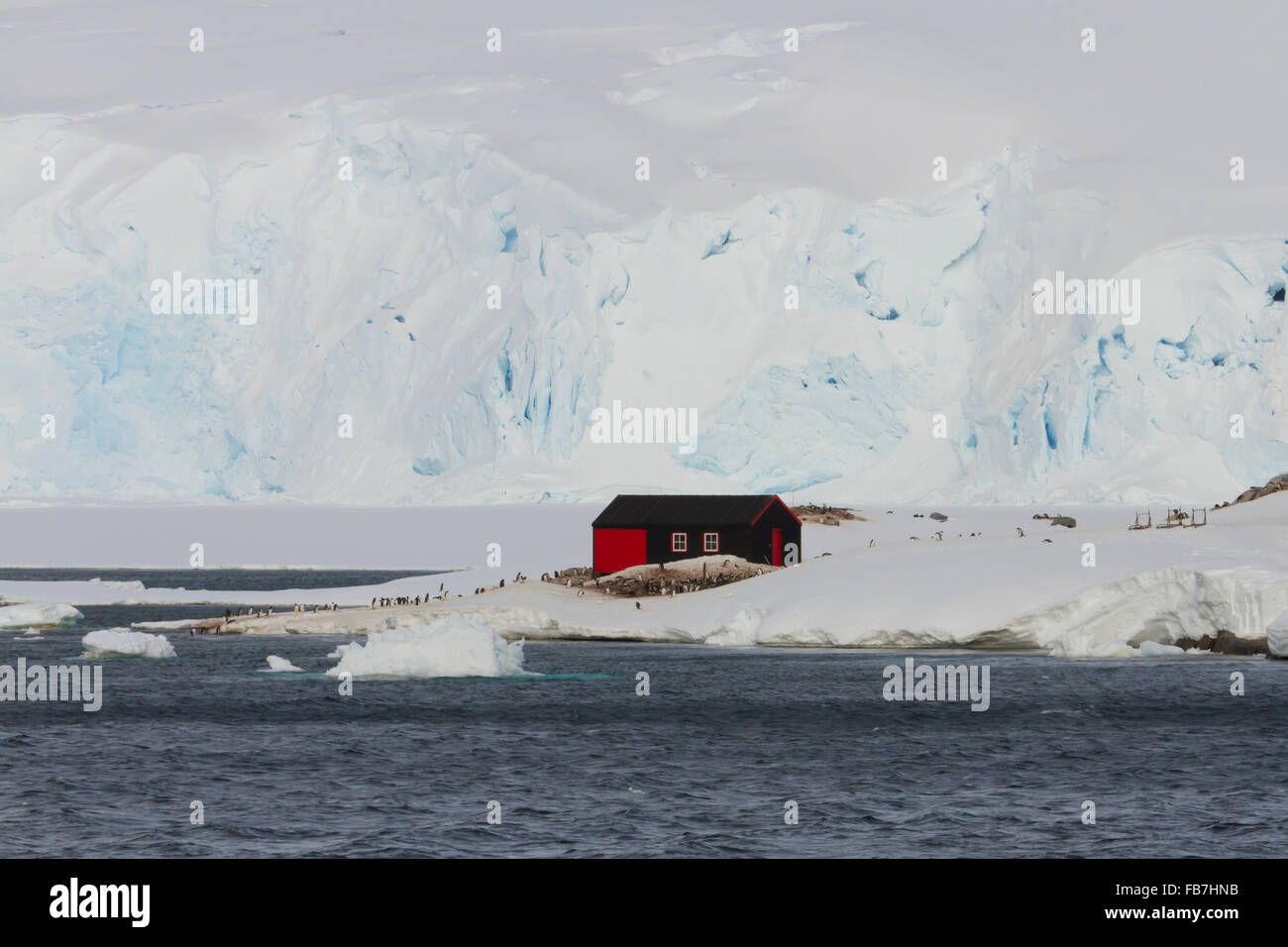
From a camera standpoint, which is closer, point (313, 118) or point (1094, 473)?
point (1094, 473)

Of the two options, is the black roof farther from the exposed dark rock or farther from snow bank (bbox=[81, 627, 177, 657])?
the exposed dark rock

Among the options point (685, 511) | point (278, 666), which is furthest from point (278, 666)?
point (685, 511)

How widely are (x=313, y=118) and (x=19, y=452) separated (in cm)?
3416

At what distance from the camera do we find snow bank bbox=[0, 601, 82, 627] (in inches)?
2282

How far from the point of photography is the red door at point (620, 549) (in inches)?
2357

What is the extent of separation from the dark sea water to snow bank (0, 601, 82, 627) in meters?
20.0

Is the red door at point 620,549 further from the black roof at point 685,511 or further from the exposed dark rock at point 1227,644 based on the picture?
the exposed dark rock at point 1227,644

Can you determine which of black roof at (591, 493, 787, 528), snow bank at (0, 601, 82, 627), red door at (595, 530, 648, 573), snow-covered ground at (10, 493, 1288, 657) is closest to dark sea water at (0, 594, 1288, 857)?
snow-covered ground at (10, 493, 1288, 657)

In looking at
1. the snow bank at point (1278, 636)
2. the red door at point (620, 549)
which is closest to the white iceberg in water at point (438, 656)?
the snow bank at point (1278, 636)

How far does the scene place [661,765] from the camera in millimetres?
25641

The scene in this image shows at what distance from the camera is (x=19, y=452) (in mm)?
108375

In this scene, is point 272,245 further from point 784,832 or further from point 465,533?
point 784,832
